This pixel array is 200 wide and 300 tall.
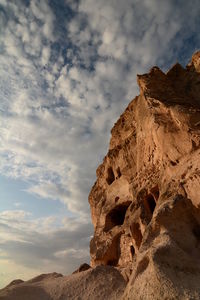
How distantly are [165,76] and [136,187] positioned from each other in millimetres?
8414

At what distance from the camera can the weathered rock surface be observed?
30.8ft

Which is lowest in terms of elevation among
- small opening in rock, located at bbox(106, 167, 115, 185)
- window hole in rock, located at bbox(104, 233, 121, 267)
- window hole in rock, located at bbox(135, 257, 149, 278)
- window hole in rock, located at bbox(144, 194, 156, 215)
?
window hole in rock, located at bbox(135, 257, 149, 278)

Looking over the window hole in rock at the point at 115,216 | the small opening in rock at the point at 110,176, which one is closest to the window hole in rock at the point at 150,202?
the window hole in rock at the point at 115,216

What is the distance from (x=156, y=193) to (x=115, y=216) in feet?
19.0

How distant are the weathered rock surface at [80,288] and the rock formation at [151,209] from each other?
43 mm

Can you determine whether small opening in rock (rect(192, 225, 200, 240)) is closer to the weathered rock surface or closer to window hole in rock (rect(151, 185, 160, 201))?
the weathered rock surface

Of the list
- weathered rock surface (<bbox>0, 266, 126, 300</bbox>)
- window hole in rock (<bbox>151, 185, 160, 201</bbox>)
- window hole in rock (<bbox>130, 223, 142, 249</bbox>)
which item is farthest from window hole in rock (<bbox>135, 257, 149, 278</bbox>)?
window hole in rock (<bbox>151, 185, 160, 201</bbox>)

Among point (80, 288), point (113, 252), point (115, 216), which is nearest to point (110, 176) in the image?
point (115, 216)

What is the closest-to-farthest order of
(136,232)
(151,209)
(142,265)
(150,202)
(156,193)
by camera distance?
1. (142,265)
2. (136,232)
3. (156,193)
4. (151,209)
5. (150,202)

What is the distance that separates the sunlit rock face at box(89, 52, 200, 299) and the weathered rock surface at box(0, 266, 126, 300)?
0.72 m

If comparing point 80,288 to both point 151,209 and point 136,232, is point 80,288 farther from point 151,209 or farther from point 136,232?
point 151,209

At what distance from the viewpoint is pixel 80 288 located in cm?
989

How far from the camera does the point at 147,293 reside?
18.6 ft

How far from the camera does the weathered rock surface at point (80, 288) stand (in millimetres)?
9375
